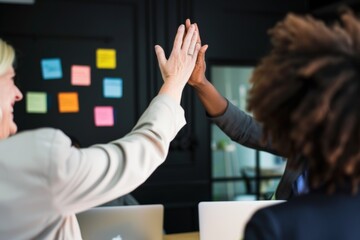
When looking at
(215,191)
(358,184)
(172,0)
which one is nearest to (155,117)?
(358,184)

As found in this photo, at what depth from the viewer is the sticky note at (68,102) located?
9.93 ft

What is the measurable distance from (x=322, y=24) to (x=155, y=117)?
1.31ft

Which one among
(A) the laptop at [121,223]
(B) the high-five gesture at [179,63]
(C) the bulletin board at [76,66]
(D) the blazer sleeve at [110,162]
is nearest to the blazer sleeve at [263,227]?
(D) the blazer sleeve at [110,162]

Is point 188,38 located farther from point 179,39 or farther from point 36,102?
point 36,102

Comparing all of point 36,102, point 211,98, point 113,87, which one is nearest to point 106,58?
point 113,87

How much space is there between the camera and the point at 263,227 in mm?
599

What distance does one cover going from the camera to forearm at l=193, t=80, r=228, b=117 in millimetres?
1426

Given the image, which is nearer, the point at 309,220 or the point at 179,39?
the point at 309,220

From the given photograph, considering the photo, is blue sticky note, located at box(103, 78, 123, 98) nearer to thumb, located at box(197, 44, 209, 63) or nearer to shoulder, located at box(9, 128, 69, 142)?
thumb, located at box(197, 44, 209, 63)

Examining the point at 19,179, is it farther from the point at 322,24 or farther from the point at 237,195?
the point at 237,195

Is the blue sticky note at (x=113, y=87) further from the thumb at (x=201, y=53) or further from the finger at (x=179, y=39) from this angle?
the finger at (x=179, y=39)

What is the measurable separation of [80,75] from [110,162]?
237 cm

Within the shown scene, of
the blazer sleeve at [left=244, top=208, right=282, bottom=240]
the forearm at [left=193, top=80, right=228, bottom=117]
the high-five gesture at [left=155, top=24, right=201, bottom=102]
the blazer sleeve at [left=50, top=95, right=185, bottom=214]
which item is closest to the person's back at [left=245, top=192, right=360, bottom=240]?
the blazer sleeve at [left=244, top=208, right=282, bottom=240]

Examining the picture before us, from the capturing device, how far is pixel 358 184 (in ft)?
2.09
